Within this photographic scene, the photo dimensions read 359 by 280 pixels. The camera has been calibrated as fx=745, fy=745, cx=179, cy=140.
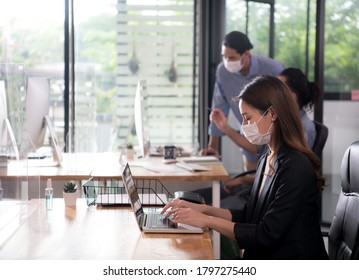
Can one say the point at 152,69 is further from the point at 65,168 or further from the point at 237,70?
the point at 65,168

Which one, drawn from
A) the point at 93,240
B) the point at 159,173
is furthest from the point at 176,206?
the point at 159,173

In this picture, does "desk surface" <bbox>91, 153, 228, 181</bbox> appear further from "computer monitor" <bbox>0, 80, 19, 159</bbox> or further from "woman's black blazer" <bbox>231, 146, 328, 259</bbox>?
"woman's black blazer" <bbox>231, 146, 328, 259</bbox>

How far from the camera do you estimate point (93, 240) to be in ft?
8.96

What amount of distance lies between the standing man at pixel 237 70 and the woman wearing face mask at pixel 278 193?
256 cm

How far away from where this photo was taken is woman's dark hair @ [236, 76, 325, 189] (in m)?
2.82

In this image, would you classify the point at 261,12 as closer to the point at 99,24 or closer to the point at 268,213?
the point at 99,24

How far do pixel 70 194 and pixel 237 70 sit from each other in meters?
2.53

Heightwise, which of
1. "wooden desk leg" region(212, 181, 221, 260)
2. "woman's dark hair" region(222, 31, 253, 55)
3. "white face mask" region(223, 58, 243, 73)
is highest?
"woman's dark hair" region(222, 31, 253, 55)

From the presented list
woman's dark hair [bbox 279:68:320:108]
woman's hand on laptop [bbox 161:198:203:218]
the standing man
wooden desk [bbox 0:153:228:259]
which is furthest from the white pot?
the standing man

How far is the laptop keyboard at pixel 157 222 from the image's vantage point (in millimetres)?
2881

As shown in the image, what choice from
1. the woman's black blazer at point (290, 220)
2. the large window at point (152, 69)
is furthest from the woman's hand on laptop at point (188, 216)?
the large window at point (152, 69)

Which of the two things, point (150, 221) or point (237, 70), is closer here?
point (150, 221)

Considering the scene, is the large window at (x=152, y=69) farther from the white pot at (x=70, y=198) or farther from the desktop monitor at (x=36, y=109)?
the white pot at (x=70, y=198)

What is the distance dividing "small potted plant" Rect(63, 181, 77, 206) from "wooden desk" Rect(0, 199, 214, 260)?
17cm
